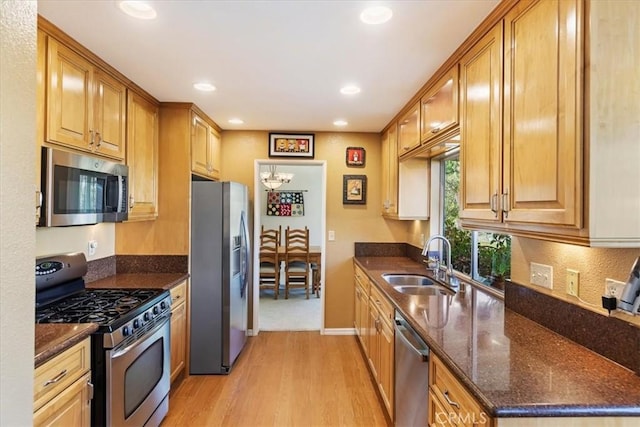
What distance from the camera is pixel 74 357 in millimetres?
1577

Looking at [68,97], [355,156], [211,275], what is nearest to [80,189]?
[68,97]

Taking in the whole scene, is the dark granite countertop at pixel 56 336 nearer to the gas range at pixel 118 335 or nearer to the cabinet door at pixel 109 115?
the gas range at pixel 118 335

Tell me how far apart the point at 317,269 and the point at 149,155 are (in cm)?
358

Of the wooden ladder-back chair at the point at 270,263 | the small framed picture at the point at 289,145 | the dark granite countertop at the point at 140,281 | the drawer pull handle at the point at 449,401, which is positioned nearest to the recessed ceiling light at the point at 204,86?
the small framed picture at the point at 289,145

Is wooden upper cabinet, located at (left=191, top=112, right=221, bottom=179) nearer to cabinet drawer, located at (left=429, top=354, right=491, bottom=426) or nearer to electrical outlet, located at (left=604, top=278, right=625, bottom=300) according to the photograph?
cabinet drawer, located at (left=429, top=354, right=491, bottom=426)

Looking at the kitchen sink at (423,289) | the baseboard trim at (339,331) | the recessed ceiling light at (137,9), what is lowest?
the baseboard trim at (339,331)

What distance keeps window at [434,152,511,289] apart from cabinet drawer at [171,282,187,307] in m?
2.14

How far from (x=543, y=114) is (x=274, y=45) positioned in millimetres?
1370

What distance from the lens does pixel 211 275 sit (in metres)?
3.11

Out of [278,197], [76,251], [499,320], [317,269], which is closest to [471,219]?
[499,320]

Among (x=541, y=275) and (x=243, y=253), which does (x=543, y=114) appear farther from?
(x=243, y=253)

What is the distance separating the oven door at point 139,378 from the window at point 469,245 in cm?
194

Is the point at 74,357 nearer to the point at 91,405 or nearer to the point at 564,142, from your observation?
the point at 91,405

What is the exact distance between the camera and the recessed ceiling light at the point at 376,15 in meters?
1.58
